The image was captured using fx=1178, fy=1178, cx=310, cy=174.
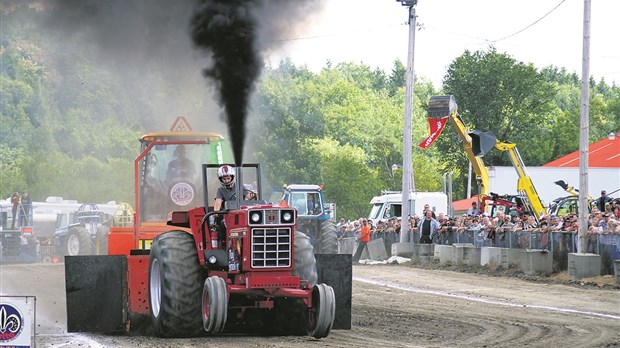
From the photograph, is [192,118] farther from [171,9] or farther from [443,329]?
[443,329]

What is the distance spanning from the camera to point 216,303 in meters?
13.3

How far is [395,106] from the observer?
5600 inches

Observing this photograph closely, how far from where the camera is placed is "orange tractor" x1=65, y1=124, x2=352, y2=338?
1367 cm

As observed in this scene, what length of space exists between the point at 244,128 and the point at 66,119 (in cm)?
3158

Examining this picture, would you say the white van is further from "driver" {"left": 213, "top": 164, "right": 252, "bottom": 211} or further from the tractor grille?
the tractor grille

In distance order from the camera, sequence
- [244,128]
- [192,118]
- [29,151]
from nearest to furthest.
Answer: [244,128] → [192,118] → [29,151]

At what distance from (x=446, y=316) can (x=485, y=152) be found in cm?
2106

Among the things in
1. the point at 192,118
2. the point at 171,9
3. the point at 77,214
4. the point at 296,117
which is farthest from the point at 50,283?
the point at 296,117

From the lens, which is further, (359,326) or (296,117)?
(296,117)

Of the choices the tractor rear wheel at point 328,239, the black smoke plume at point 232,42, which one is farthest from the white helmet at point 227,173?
the tractor rear wheel at point 328,239

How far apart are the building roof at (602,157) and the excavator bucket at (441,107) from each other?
21.6m

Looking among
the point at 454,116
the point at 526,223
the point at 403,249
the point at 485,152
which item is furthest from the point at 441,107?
the point at 526,223

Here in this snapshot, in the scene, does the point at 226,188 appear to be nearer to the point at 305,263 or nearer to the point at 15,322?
the point at 305,263

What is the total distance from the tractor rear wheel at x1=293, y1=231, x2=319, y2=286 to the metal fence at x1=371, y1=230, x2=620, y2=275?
12.3 meters
